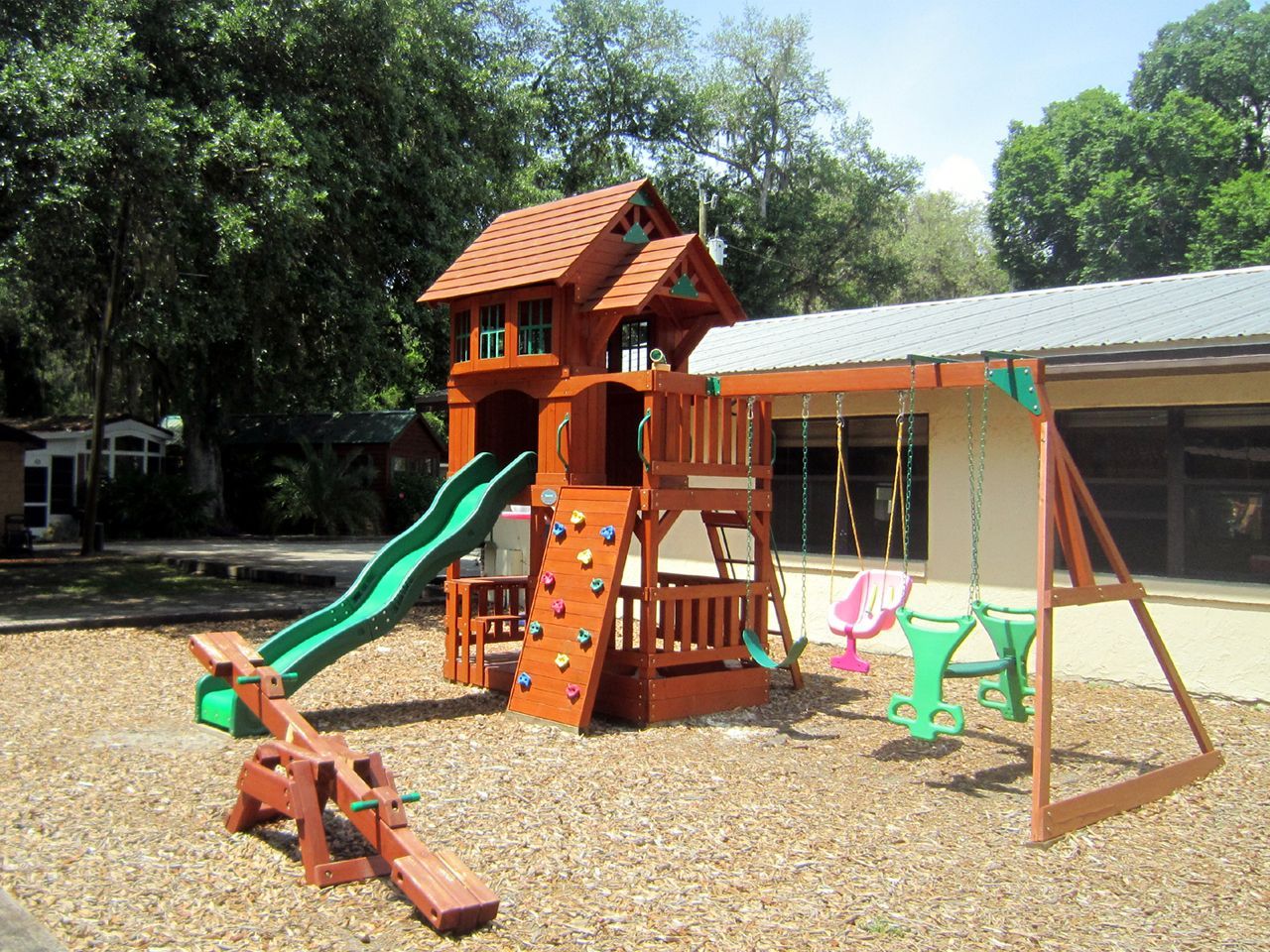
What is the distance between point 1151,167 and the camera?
125 ft

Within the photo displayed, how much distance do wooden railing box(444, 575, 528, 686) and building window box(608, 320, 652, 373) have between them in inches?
79.8

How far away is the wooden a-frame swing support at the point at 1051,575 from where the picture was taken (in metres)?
5.37

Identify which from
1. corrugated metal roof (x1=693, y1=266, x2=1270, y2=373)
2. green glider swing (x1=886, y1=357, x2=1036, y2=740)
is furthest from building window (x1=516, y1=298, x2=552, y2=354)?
corrugated metal roof (x1=693, y1=266, x2=1270, y2=373)

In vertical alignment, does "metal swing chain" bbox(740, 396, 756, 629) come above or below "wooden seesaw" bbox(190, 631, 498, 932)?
above

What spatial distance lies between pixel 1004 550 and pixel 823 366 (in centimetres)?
237

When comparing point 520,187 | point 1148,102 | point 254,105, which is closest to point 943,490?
point 254,105

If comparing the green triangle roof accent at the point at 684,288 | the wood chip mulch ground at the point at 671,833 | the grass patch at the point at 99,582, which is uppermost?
the green triangle roof accent at the point at 684,288

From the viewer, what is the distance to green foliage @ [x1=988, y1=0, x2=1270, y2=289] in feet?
120

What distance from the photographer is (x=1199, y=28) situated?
43.8m

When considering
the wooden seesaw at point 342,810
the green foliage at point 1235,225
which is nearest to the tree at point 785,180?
the green foliage at point 1235,225

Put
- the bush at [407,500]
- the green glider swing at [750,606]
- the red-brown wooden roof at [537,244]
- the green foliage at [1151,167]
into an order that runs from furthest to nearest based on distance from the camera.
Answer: the green foliage at [1151,167] < the bush at [407,500] < the red-brown wooden roof at [537,244] < the green glider swing at [750,606]

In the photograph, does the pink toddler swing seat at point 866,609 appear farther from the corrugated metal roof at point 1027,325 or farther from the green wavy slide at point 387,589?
the corrugated metal roof at point 1027,325

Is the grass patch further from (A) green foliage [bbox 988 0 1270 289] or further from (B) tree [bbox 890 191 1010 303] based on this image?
(B) tree [bbox 890 191 1010 303]

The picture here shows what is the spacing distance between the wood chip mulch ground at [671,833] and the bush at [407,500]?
71.1 ft
